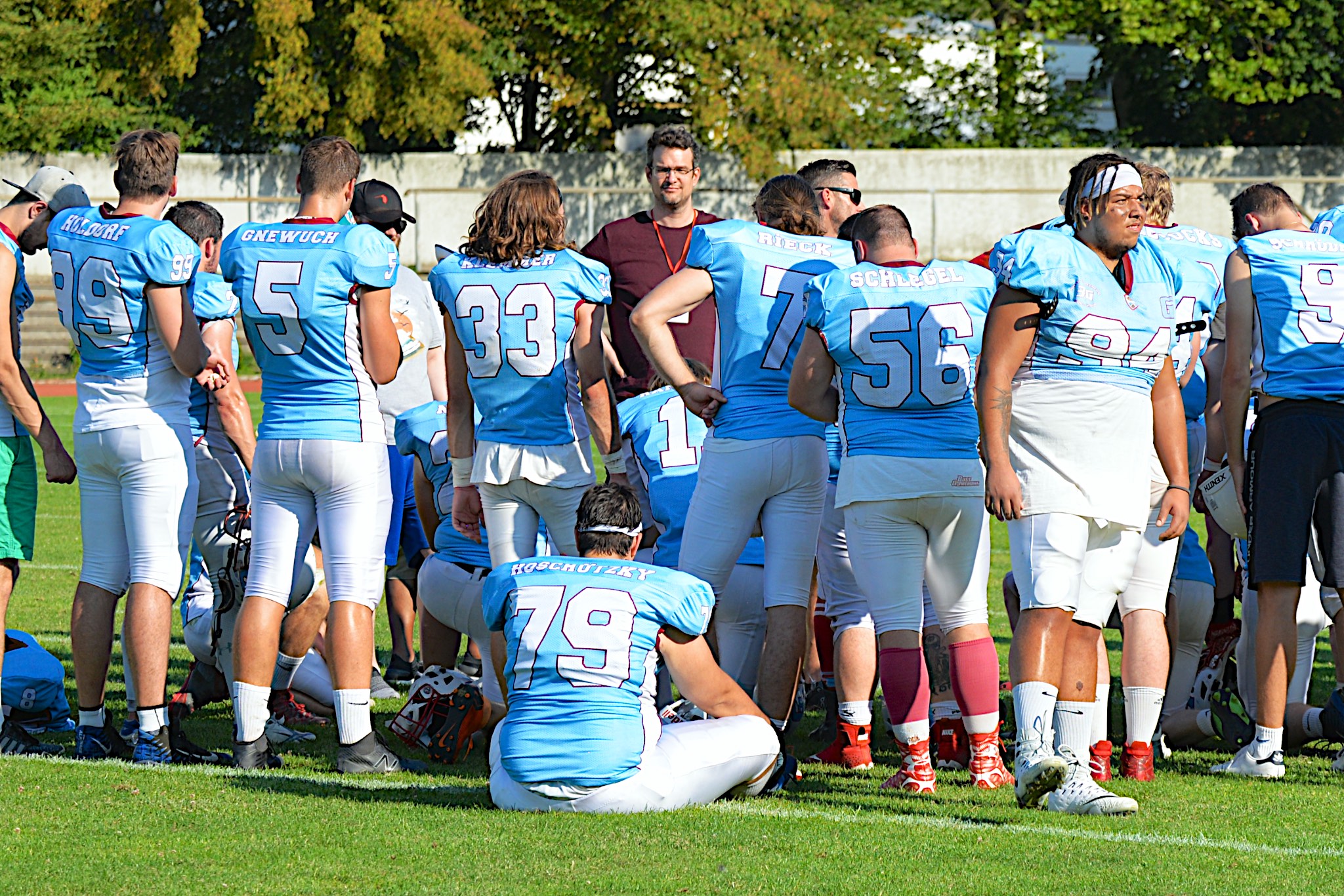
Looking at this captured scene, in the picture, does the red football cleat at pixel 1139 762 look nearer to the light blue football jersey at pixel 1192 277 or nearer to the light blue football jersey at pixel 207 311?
the light blue football jersey at pixel 1192 277

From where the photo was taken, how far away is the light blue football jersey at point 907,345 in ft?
18.1

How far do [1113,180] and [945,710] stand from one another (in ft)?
7.17

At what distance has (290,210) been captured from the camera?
1243 inches

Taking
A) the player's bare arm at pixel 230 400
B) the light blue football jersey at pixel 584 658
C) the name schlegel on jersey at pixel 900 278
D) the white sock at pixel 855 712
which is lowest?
the white sock at pixel 855 712

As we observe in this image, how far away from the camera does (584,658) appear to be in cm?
488

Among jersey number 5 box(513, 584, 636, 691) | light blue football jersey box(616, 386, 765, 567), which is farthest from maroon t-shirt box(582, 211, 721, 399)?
jersey number 5 box(513, 584, 636, 691)

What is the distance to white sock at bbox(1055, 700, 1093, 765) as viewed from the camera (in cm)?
519

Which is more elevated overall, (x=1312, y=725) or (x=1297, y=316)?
(x=1297, y=316)

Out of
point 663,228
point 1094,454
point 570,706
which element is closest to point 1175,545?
point 1094,454

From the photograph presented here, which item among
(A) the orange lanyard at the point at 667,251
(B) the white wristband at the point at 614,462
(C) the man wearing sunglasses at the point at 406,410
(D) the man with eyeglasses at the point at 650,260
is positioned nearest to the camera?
(B) the white wristband at the point at 614,462

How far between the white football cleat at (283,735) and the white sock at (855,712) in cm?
222

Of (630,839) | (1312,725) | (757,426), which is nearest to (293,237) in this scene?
(757,426)

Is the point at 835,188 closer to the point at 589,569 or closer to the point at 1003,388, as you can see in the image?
the point at 1003,388

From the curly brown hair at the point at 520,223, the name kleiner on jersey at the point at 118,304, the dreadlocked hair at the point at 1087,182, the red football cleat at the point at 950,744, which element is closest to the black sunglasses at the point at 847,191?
the curly brown hair at the point at 520,223
